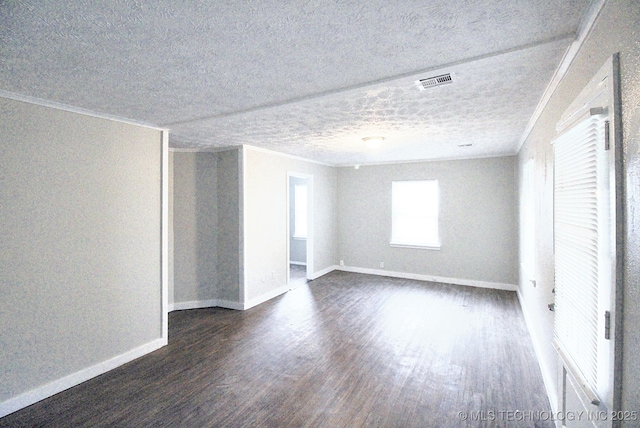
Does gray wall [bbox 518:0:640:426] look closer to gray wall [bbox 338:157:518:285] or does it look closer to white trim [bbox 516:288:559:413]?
white trim [bbox 516:288:559:413]

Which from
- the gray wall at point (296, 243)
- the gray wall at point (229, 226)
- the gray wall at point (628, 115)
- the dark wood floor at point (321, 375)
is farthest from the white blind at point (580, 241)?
the gray wall at point (296, 243)

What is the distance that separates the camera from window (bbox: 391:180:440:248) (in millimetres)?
6508

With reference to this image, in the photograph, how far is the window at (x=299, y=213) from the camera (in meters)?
8.51

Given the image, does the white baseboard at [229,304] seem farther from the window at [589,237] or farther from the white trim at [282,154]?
the window at [589,237]

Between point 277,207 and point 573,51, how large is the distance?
4.51m

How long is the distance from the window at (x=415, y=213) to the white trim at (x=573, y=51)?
365cm

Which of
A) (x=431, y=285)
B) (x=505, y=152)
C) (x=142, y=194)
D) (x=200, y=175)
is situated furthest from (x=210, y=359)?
(x=505, y=152)

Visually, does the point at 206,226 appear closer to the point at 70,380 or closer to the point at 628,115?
the point at 70,380

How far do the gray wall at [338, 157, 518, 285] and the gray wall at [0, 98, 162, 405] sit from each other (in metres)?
4.68

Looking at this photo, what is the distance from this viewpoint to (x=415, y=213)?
22.1 ft

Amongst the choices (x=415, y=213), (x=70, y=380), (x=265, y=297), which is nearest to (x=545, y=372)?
(x=265, y=297)

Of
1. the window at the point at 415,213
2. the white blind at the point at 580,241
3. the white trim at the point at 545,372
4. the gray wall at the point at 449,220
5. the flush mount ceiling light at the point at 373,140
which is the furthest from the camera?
the window at the point at 415,213

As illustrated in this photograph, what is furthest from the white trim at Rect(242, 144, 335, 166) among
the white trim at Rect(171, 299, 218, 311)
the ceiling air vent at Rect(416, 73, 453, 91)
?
the ceiling air vent at Rect(416, 73, 453, 91)

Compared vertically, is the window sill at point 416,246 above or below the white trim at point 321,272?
above
